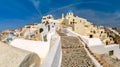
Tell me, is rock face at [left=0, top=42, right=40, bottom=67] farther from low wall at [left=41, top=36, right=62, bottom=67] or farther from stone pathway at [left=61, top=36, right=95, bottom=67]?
stone pathway at [left=61, top=36, right=95, bottom=67]

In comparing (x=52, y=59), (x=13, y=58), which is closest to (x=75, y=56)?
(x=52, y=59)

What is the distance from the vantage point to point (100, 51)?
15445mm

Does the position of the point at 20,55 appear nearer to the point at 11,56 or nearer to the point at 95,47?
the point at 11,56

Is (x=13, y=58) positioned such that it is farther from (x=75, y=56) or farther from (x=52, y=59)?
(x=75, y=56)

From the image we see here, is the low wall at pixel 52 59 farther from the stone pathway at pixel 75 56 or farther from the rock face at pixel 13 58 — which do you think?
the stone pathway at pixel 75 56

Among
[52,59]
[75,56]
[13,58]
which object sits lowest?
[75,56]

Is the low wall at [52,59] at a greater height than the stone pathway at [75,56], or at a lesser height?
greater

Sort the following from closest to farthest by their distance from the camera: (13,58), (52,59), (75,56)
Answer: (13,58)
(52,59)
(75,56)

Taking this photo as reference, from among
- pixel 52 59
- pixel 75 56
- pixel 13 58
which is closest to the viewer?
pixel 13 58

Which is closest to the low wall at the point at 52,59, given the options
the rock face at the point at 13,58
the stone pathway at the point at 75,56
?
the rock face at the point at 13,58

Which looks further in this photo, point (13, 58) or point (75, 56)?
point (75, 56)

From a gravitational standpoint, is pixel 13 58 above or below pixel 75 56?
above

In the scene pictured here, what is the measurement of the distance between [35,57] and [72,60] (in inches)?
207

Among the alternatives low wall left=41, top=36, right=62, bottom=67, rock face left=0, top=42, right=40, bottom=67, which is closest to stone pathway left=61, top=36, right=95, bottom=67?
low wall left=41, top=36, right=62, bottom=67
